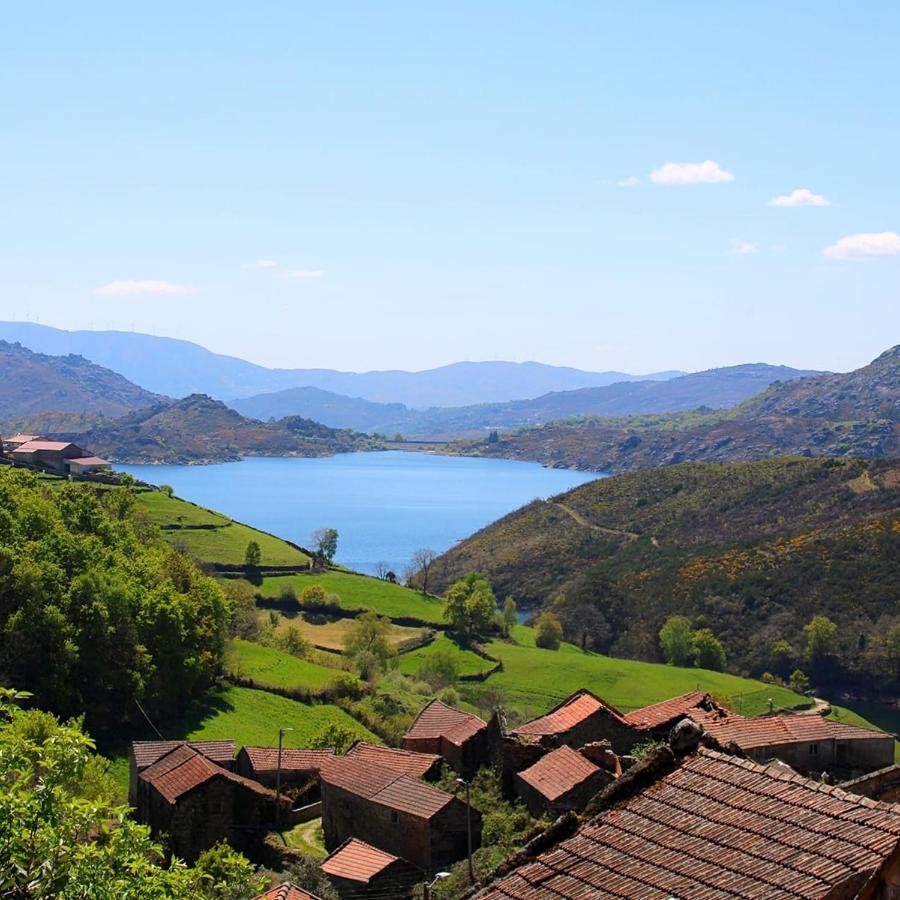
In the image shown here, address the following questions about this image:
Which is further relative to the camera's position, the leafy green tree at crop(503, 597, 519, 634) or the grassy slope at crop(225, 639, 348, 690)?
the leafy green tree at crop(503, 597, 519, 634)

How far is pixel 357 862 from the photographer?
73.3 ft

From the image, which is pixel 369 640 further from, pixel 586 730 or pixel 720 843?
pixel 720 843

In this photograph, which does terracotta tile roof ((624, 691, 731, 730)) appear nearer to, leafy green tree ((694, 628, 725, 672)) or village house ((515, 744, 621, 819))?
village house ((515, 744, 621, 819))

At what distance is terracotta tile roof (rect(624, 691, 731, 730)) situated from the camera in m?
26.8

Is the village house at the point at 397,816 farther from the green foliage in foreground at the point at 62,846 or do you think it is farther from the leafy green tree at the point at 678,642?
the leafy green tree at the point at 678,642

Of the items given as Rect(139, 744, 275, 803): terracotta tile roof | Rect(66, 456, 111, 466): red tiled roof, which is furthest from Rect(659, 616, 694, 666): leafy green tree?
Rect(139, 744, 275, 803): terracotta tile roof

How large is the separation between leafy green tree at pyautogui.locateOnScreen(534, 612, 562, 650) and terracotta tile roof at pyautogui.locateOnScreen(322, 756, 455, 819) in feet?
173

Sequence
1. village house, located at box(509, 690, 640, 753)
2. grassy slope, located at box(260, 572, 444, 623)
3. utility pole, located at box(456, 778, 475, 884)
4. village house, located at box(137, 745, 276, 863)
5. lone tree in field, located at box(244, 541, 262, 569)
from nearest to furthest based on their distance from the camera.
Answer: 1. utility pole, located at box(456, 778, 475, 884)
2. village house, located at box(509, 690, 640, 753)
3. village house, located at box(137, 745, 276, 863)
4. grassy slope, located at box(260, 572, 444, 623)
5. lone tree in field, located at box(244, 541, 262, 569)

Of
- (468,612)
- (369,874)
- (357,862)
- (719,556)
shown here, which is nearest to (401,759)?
(357,862)

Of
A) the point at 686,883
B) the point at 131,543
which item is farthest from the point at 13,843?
the point at 131,543

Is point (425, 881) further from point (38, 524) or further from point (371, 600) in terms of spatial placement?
point (371, 600)

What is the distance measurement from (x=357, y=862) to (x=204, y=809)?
20.2 feet

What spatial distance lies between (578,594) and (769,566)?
16.1 metres

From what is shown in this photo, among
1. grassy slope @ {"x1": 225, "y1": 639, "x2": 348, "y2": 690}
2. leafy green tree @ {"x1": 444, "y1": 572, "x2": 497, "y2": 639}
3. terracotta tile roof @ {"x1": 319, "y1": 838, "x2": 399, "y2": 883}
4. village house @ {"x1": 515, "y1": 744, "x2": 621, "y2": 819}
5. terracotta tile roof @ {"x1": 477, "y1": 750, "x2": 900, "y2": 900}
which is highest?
terracotta tile roof @ {"x1": 477, "y1": 750, "x2": 900, "y2": 900}
